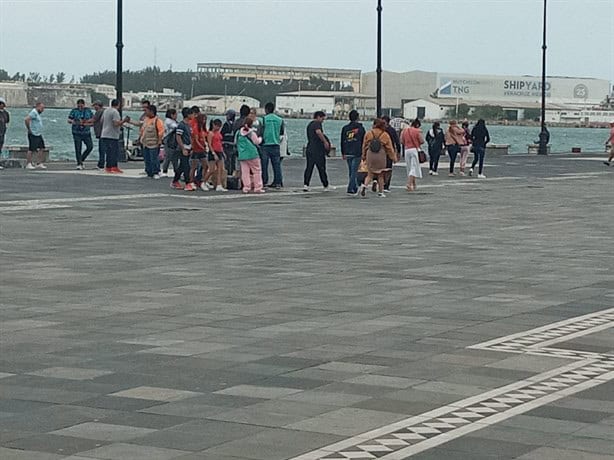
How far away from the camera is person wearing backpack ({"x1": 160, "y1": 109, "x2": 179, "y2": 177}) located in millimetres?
27756

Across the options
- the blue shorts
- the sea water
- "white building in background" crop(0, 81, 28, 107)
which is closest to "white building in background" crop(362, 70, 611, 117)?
the sea water

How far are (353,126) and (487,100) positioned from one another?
157 metres

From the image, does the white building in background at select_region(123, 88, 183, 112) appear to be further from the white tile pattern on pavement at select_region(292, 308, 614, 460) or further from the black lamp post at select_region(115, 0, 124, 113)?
the white tile pattern on pavement at select_region(292, 308, 614, 460)

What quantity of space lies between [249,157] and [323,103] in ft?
485

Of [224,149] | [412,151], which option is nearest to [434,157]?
[412,151]

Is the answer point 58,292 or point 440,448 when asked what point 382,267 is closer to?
point 58,292

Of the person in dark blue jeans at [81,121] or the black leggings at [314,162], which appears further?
the person in dark blue jeans at [81,121]

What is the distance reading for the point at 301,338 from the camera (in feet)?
34.7

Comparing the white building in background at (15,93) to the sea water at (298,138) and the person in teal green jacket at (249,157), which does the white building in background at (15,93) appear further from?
the person in teal green jacket at (249,157)

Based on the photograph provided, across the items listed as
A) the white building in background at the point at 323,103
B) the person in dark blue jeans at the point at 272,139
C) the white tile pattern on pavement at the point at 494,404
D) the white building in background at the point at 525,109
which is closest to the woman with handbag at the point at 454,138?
the person in dark blue jeans at the point at 272,139

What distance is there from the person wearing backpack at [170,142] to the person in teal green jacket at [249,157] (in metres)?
1.20

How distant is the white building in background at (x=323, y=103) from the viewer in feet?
562

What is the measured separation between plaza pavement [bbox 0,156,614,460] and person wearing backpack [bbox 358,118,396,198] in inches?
196

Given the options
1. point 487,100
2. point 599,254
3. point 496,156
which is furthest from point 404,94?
point 599,254
